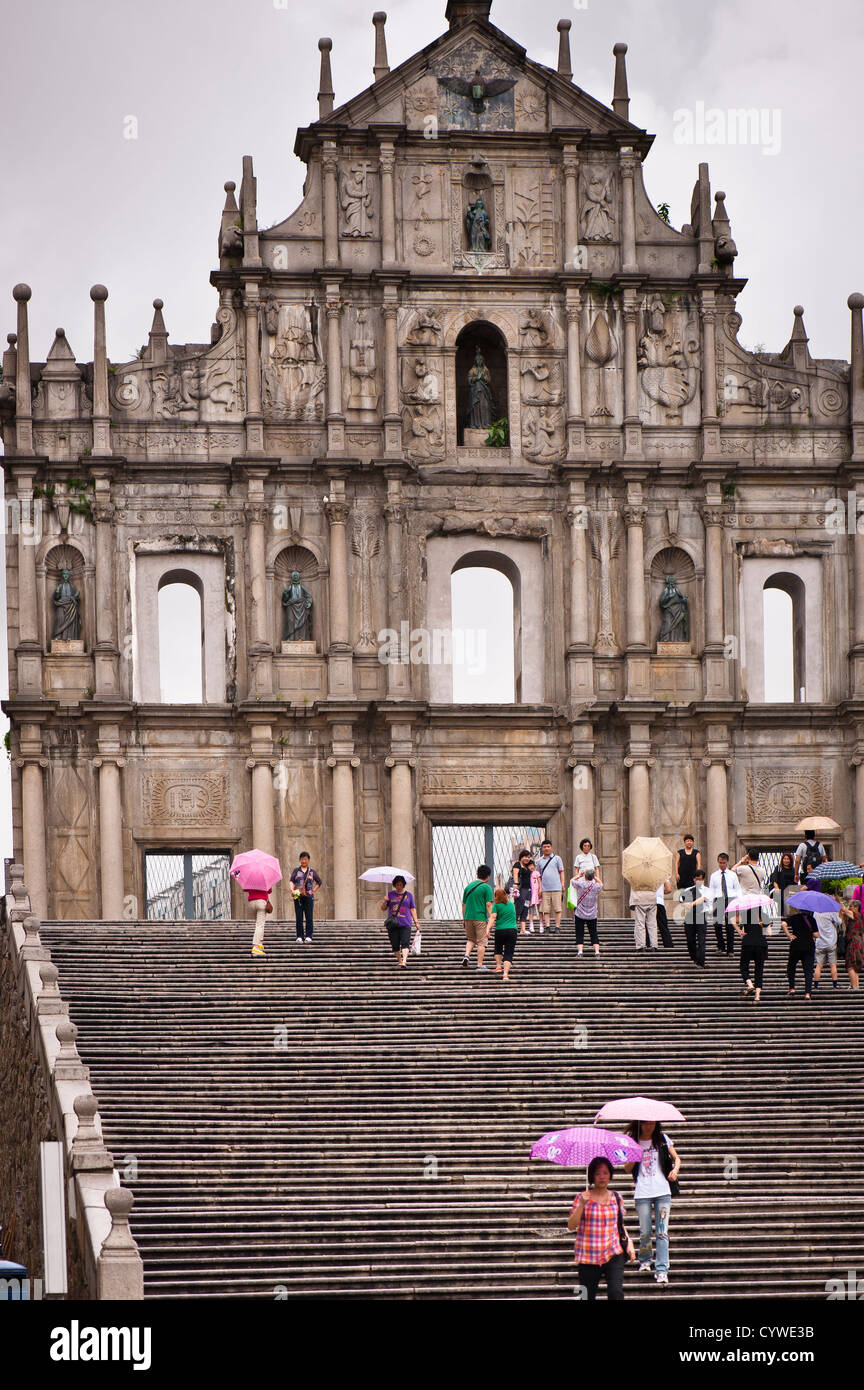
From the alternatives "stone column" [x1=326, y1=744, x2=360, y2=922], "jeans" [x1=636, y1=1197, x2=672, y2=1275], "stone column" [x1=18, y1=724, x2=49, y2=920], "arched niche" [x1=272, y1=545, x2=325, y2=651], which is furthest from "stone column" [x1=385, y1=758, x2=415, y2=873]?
"jeans" [x1=636, y1=1197, x2=672, y2=1275]

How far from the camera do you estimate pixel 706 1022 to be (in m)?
29.0

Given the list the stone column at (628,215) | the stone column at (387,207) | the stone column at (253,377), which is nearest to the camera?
the stone column at (253,377)

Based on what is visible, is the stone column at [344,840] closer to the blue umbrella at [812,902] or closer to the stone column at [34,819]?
the stone column at [34,819]

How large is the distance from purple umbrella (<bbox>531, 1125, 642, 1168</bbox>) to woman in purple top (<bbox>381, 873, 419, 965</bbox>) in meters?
10.9

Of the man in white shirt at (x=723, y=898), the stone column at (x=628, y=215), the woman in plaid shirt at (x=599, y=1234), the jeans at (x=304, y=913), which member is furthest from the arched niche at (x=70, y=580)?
the woman in plaid shirt at (x=599, y=1234)

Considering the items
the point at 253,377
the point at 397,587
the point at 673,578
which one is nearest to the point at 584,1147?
the point at 397,587

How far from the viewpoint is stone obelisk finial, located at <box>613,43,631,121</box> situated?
4241 centimetres

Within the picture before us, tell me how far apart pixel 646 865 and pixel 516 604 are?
979 cm

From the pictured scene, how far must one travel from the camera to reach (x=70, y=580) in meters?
40.3

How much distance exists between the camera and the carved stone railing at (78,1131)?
20.4 metres

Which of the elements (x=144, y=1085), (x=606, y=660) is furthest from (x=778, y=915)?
(x=144, y=1085)

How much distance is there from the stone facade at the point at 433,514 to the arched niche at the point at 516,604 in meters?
0.07

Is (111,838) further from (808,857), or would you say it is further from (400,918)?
(808,857)

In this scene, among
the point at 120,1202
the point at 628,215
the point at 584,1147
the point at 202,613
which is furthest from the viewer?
the point at 628,215
